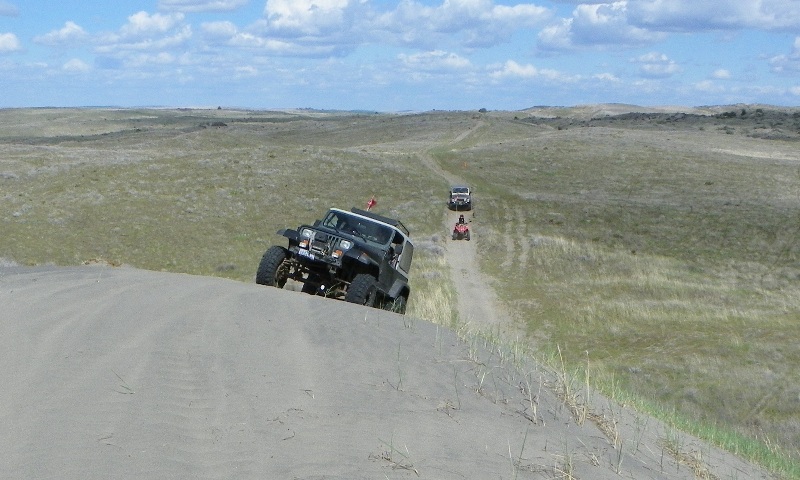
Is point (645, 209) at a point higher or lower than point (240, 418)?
lower

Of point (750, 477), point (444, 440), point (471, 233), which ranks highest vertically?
point (444, 440)

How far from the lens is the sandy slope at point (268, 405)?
5082 mm

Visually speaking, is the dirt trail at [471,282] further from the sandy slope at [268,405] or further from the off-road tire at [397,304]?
the sandy slope at [268,405]

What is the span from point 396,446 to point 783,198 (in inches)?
1822

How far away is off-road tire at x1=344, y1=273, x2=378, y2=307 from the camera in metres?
14.1

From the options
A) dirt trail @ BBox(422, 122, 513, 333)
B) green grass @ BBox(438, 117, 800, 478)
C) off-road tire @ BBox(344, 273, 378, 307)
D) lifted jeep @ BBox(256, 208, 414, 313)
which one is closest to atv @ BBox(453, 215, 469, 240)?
dirt trail @ BBox(422, 122, 513, 333)

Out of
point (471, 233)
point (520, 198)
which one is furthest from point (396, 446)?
point (520, 198)

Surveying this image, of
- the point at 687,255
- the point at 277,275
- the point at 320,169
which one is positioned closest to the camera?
the point at 277,275

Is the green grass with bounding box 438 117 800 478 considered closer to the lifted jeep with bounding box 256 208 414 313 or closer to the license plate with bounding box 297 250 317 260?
the lifted jeep with bounding box 256 208 414 313

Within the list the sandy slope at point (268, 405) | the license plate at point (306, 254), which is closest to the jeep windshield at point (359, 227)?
the license plate at point (306, 254)

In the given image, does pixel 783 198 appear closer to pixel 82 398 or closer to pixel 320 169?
pixel 320 169

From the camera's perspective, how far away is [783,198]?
152ft

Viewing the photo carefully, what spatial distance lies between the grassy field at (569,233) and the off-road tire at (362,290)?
154 centimetres

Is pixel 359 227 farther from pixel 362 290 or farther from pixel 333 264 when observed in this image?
pixel 362 290
